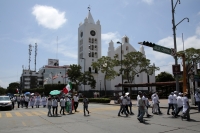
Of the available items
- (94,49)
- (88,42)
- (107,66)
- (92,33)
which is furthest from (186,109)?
(92,33)

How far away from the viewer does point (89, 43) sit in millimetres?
62094

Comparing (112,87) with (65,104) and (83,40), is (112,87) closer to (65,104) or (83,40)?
(83,40)

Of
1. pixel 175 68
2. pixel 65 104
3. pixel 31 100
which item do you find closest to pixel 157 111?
pixel 175 68

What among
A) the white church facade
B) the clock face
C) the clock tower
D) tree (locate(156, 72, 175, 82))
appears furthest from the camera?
tree (locate(156, 72, 175, 82))

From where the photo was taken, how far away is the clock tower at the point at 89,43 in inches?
2389

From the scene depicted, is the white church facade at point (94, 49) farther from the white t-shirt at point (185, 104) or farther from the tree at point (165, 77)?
the white t-shirt at point (185, 104)

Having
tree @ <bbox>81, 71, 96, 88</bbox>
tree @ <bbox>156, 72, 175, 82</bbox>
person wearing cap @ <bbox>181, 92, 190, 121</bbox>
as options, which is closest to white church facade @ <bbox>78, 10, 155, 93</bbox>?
tree @ <bbox>81, 71, 96, 88</bbox>

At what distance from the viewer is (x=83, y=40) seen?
61.8 m

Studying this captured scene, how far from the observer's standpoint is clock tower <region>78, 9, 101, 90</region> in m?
60.7

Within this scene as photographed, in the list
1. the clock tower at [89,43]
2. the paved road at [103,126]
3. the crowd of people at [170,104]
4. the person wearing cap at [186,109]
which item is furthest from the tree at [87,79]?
the person wearing cap at [186,109]

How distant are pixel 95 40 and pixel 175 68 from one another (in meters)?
48.4

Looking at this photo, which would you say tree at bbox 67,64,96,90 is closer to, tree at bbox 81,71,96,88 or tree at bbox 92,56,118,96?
tree at bbox 81,71,96,88

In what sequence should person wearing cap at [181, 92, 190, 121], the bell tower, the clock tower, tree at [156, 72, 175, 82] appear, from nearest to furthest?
person wearing cap at [181, 92, 190, 121], the clock tower, the bell tower, tree at [156, 72, 175, 82]

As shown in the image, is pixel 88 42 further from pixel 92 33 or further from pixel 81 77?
pixel 81 77
